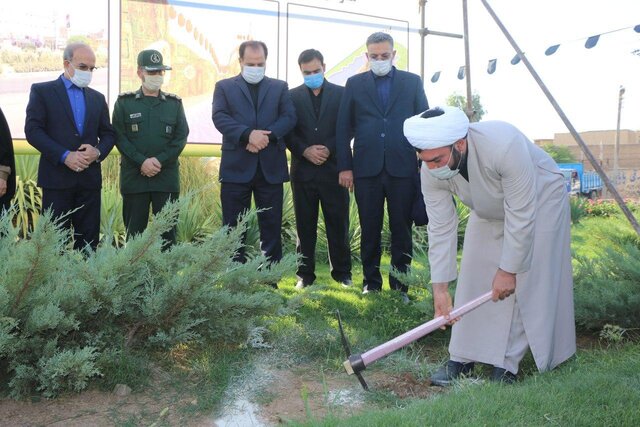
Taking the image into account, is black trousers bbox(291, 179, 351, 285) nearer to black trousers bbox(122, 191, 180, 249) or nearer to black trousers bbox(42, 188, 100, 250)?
black trousers bbox(122, 191, 180, 249)

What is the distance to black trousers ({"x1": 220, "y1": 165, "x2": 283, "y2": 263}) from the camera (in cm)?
587

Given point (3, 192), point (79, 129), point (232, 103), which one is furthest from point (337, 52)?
point (3, 192)

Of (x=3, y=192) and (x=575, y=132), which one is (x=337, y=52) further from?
(x=3, y=192)

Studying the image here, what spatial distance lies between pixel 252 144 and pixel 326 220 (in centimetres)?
113

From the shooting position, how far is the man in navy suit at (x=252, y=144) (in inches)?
230

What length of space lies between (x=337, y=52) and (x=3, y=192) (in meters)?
5.34

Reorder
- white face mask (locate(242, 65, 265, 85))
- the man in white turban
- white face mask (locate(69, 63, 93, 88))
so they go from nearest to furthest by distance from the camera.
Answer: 1. the man in white turban
2. white face mask (locate(69, 63, 93, 88))
3. white face mask (locate(242, 65, 265, 85))

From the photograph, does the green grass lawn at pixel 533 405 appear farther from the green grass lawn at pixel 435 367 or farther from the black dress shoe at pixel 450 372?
the black dress shoe at pixel 450 372

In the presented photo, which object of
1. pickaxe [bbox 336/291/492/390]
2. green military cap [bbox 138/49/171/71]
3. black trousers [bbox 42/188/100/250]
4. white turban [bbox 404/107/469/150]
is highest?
green military cap [bbox 138/49/171/71]

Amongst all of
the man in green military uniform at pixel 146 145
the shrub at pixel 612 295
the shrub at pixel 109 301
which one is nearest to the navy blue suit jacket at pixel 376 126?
the man in green military uniform at pixel 146 145

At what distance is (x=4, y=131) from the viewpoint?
5207 mm

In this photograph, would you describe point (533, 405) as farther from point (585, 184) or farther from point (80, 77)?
point (585, 184)

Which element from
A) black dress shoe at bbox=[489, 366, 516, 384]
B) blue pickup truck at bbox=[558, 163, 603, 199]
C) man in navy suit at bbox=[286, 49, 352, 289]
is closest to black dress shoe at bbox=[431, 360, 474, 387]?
black dress shoe at bbox=[489, 366, 516, 384]

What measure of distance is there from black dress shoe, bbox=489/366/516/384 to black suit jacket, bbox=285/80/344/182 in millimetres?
2886
